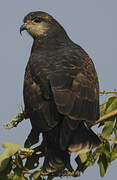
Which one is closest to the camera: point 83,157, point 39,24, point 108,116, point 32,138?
point 83,157

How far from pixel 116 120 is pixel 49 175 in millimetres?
1104

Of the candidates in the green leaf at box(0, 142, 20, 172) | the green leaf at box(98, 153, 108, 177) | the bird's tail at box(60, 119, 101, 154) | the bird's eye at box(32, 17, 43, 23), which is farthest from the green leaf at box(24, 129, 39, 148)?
the bird's eye at box(32, 17, 43, 23)

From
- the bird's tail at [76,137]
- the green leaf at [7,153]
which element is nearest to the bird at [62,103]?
the bird's tail at [76,137]

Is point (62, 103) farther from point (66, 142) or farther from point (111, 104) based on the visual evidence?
point (111, 104)

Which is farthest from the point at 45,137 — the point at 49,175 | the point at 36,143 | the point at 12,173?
the point at 12,173

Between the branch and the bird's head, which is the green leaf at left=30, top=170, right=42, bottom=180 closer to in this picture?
the branch

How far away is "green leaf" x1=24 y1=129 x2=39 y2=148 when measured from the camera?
6.67 meters

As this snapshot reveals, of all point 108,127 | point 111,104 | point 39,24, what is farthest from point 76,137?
point 39,24

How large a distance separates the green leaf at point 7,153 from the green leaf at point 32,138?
129cm

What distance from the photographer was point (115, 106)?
19.9 feet

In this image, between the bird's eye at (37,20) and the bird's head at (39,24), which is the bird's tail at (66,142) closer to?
the bird's head at (39,24)

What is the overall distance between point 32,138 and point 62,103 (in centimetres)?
91

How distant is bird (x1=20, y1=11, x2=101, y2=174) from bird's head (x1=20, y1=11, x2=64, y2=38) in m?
2.44

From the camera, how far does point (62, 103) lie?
6.11 m
